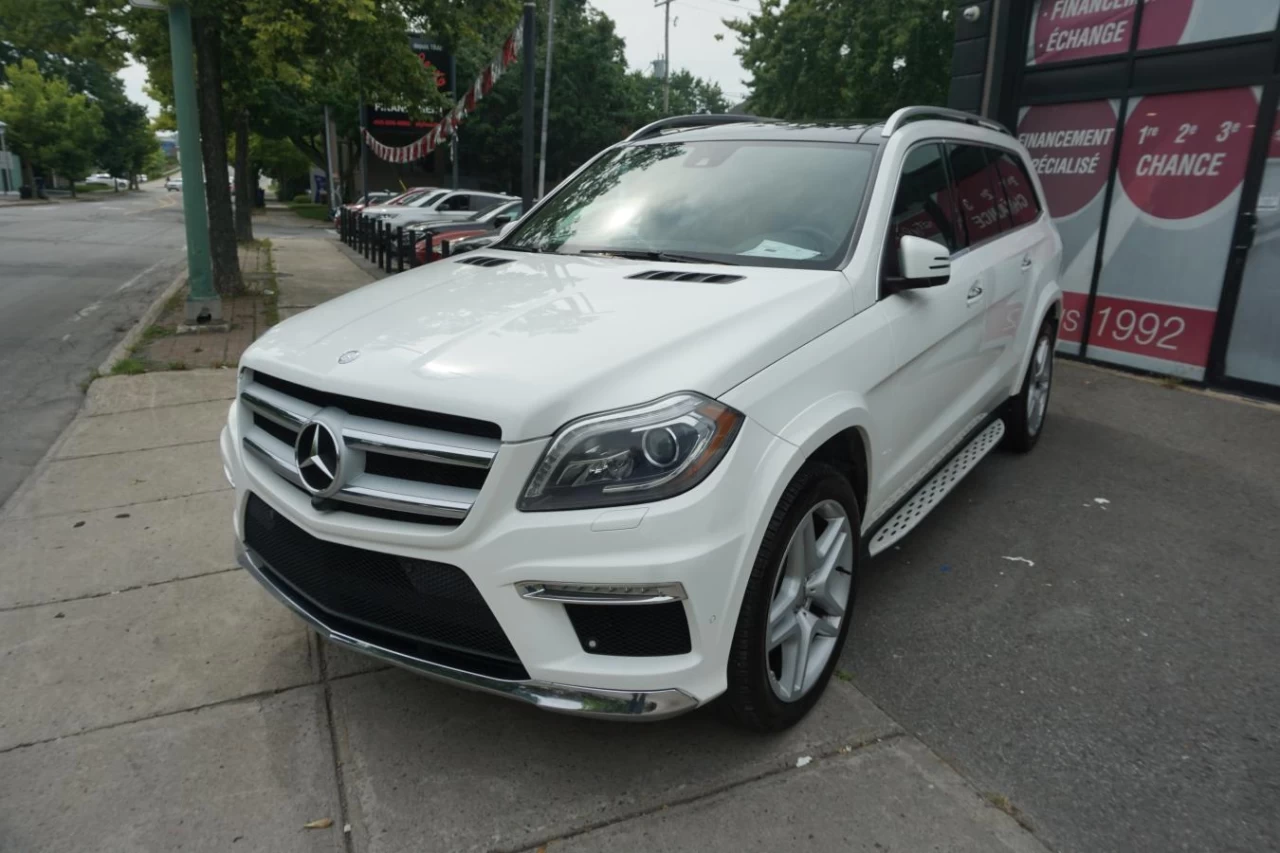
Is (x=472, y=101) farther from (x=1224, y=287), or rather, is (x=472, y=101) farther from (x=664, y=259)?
(x=664, y=259)

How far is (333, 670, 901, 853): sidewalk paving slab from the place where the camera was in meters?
2.44

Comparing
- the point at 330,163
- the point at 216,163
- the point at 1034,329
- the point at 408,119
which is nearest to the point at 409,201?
the point at 408,119

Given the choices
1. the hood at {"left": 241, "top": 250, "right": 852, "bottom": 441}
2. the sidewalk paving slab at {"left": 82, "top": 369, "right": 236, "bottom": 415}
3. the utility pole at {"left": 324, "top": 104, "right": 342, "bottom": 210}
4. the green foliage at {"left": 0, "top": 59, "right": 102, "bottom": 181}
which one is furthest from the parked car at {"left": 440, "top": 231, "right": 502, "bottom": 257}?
the green foliage at {"left": 0, "top": 59, "right": 102, "bottom": 181}

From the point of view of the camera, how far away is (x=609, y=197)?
396 centimetres

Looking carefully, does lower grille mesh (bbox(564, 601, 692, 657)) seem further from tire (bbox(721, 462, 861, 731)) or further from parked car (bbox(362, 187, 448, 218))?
parked car (bbox(362, 187, 448, 218))

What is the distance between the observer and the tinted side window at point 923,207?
11.0 ft

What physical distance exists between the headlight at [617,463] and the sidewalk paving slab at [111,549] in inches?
91.5

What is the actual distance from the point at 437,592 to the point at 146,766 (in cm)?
114

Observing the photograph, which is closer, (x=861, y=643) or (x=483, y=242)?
(x=861, y=643)

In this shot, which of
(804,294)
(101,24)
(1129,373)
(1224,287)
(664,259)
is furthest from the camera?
(101,24)

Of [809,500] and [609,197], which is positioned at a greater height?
[609,197]

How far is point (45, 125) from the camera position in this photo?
205 ft

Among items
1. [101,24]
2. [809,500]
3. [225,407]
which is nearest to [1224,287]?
[809,500]

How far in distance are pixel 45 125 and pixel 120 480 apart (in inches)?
2828
